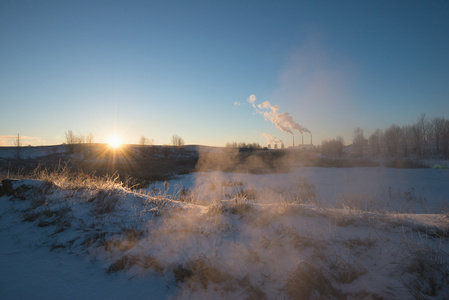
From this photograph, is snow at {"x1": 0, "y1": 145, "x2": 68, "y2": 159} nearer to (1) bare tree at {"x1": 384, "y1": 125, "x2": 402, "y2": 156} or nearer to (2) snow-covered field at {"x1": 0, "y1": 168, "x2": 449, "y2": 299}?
(2) snow-covered field at {"x1": 0, "y1": 168, "x2": 449, "y2": 299}

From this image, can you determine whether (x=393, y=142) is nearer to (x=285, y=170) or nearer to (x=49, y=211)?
(x=285, y=170)

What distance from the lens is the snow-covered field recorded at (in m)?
1.97

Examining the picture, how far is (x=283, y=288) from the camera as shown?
199 centimetres

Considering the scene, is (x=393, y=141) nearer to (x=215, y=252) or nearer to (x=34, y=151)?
(x=215, y=252)

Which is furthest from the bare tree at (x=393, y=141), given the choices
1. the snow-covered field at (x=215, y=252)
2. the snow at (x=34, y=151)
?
the snow at (x=34, y=151)

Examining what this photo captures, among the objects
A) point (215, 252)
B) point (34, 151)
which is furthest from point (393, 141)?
point (34, 151)

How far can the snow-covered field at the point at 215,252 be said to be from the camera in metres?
1.97

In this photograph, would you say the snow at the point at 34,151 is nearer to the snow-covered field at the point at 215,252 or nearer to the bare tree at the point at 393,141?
the snow-covered field at the point at 215,252

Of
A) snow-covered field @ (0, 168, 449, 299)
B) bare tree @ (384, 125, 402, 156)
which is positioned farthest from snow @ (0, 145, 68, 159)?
bare tree @ (384, 125, 402, 156)

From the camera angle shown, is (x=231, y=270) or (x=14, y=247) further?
(x=14, y=247)

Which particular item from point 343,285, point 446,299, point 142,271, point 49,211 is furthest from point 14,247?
point 446,299

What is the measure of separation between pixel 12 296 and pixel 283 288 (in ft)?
9.30

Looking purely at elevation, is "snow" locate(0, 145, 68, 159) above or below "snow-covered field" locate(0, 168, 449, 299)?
above

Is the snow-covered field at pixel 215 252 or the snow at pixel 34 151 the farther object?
the snow at pixel 34 151
